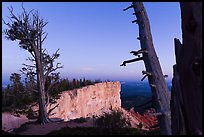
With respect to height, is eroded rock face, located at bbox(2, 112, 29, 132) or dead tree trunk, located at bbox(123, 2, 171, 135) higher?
dead tree trunk, located at bbox(123, 2, 171, 135)

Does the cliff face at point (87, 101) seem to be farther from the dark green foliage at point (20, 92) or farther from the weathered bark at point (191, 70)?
Result: the weathered bark at point (191, 70)

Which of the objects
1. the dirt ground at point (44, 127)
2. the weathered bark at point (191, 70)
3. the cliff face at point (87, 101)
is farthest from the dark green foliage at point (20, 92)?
the weathered bark at point (191, 70)

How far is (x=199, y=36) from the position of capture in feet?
7.50

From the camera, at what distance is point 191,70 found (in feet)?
8.01

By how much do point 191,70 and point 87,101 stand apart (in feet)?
62.5

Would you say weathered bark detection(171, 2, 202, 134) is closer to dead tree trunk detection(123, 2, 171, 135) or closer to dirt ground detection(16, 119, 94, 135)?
dead tree trunk detection(123, 2, 171, 135)

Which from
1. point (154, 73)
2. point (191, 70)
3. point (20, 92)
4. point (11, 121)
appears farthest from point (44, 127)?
point (191, 70)

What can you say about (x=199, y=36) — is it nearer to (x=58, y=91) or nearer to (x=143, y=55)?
(x=143, y=55)

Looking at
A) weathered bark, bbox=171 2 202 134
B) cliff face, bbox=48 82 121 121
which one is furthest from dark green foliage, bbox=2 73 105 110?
weathered bark, bbox=171 2 202 134

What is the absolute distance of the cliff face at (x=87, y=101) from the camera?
1831 centimetres

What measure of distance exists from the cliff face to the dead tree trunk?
11.1 meters

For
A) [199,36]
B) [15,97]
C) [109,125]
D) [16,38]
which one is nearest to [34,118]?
[15,97]

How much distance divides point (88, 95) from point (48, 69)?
292 inches

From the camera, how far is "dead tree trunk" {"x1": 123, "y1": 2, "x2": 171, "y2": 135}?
15.3 ft
